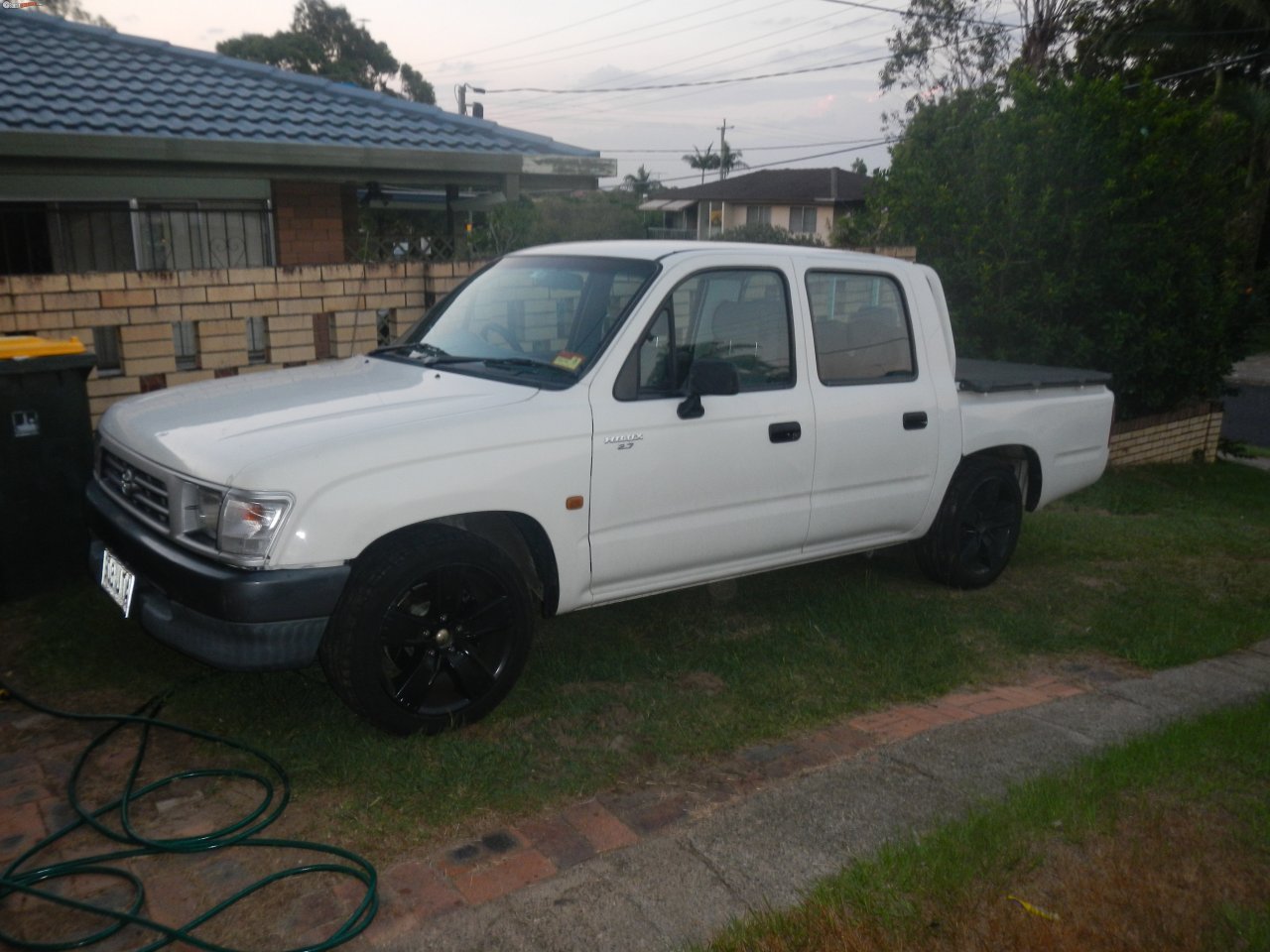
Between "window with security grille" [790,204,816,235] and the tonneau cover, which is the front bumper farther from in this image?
"window with security grille" [790,204,816,235]

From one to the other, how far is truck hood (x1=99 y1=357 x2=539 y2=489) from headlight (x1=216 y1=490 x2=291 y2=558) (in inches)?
2.3

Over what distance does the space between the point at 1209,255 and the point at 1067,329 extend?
208 cm

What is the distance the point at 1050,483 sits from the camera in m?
6.59

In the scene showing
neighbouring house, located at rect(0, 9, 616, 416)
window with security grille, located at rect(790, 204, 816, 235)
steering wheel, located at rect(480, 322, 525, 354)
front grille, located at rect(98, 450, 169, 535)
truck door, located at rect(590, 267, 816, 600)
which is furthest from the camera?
window with security grille, located at rect(790, 204, 816, 235)

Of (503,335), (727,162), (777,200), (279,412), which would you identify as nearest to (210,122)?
(503,335)

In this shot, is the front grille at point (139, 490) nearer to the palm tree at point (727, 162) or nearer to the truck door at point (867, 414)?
the truck door at point (867, 414)

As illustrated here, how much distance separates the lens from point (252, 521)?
3789 mm

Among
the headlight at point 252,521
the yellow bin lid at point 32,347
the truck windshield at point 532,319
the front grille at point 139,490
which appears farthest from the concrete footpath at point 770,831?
the yellow bin lid at point 32,347

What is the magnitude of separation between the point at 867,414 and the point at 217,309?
3622 mm

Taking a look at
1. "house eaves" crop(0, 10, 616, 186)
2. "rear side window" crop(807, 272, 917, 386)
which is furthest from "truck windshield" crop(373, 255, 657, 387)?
"house eaves" crop(0, 10, 616, 186)

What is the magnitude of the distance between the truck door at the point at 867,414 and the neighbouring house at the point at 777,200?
46.4m

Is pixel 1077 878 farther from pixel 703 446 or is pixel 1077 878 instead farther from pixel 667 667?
pixel 703 446

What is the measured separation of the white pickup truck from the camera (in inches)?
153

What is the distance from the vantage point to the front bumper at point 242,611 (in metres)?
3.77
